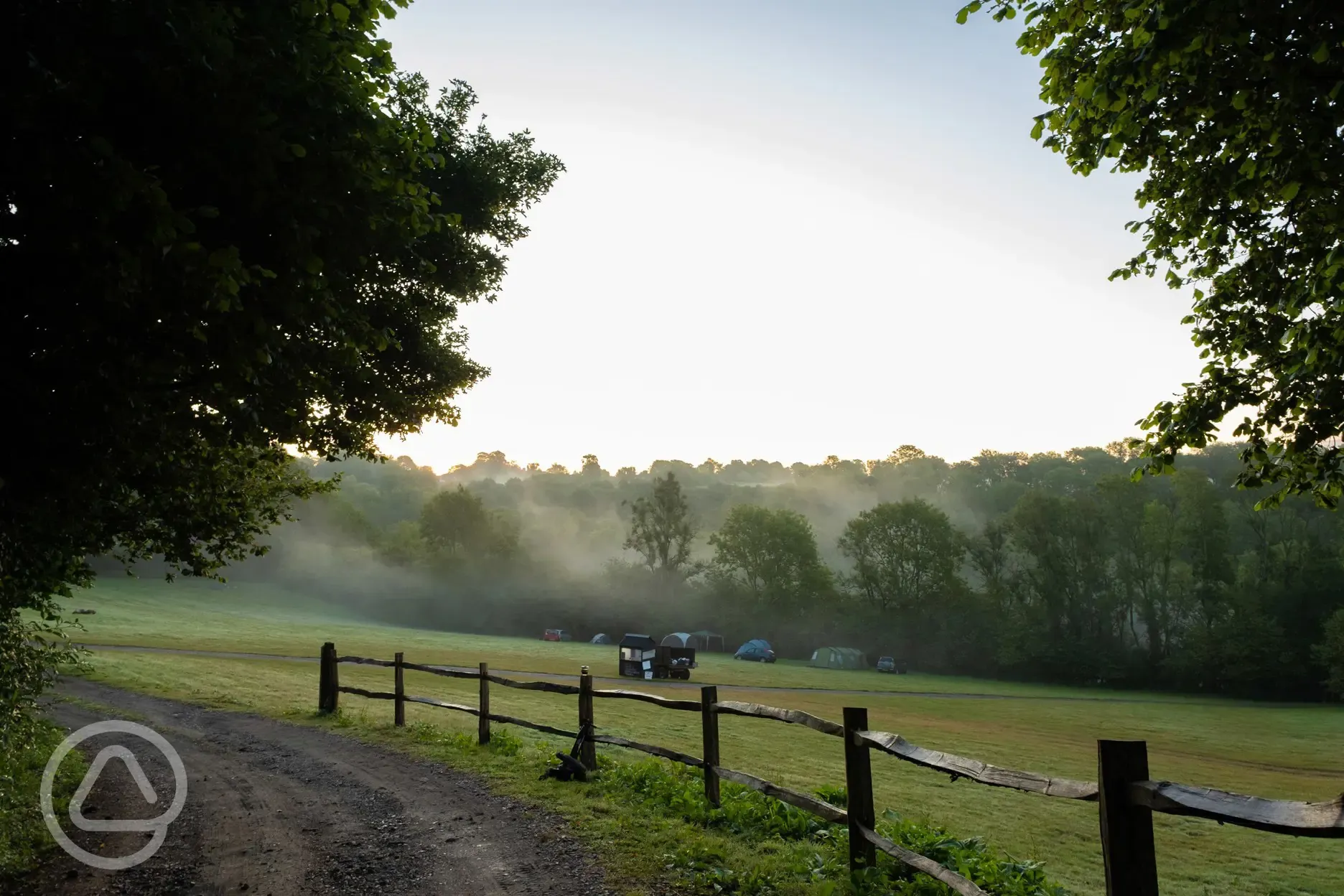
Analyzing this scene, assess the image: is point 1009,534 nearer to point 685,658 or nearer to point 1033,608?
point 1033,608

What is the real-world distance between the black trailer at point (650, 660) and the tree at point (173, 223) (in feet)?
138

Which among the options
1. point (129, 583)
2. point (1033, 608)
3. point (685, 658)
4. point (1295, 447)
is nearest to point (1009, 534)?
point (1033, 608)

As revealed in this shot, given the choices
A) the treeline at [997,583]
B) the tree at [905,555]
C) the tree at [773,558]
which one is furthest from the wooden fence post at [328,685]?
the tree at [773,558]

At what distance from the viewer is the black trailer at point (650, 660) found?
5019 cm

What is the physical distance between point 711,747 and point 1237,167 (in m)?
9.79

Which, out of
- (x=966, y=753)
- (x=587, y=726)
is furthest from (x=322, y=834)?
(x=966, y=753)

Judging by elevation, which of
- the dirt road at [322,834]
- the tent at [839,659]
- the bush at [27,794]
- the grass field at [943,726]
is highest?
the bush at [27,794]

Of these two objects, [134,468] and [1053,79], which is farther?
[1053,79]

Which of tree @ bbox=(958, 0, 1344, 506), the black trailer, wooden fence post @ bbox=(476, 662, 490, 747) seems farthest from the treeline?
wooden fence post @ bbox=(476, 662, 490, 747)

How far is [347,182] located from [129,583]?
112968mm

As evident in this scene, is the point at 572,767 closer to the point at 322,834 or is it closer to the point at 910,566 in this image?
the point at 322,834

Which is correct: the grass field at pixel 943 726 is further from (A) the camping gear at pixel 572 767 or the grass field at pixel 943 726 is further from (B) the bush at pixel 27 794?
(B) the bush at pixel 27 794

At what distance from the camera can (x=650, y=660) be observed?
50.7m

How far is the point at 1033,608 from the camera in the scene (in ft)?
282
